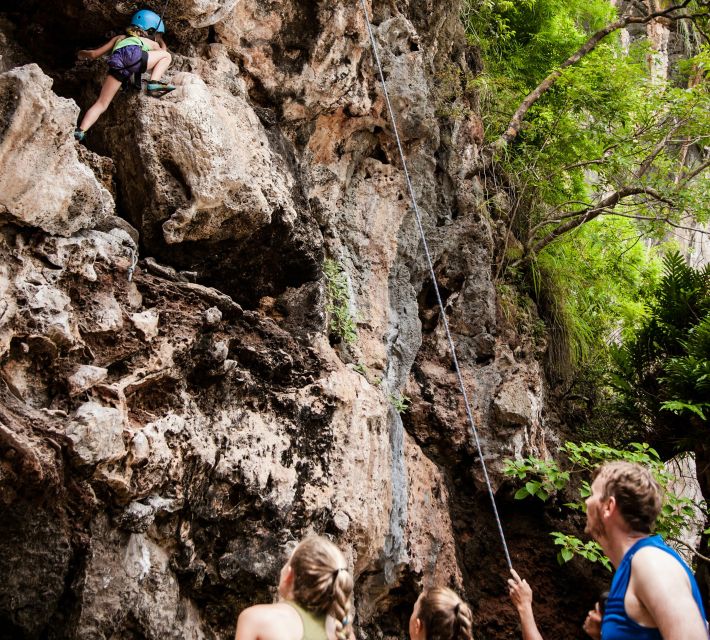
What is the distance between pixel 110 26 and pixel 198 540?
3.48m

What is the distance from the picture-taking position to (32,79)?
3.46 meters

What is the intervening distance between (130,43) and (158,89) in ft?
1.04

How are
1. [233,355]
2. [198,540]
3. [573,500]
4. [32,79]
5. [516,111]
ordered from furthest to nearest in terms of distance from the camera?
[516,111], [573,500], [233,355], [198,540], [32,79]

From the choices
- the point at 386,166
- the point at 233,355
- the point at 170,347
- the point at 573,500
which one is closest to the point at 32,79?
the point at 170,347

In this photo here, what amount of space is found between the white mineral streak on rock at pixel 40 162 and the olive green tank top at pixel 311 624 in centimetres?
222

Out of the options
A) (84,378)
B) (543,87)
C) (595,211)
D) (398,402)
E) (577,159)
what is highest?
(543,87)

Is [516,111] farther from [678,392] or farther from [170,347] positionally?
[170,347]

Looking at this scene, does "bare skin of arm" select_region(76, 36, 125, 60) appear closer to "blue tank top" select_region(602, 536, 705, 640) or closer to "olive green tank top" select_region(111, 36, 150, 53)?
"olive green tank top" select_region(111, 36, 150, 53)

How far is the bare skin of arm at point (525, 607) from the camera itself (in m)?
3.11

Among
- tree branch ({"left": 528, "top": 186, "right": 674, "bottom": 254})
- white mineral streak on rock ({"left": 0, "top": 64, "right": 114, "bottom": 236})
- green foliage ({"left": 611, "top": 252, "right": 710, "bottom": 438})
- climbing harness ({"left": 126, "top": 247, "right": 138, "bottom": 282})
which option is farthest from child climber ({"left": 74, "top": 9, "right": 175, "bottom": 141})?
green foliage ({"left": 611, "top": 252, "right": 710, "bottom": 438})

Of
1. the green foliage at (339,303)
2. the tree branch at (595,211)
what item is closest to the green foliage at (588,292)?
the tree branch at (595,211)

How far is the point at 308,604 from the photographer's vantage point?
2629 mm

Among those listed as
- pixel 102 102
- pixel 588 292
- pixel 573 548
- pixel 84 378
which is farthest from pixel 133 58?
pixel 588 292

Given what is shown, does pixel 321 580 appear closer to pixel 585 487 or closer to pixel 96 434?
pixel 96 434
